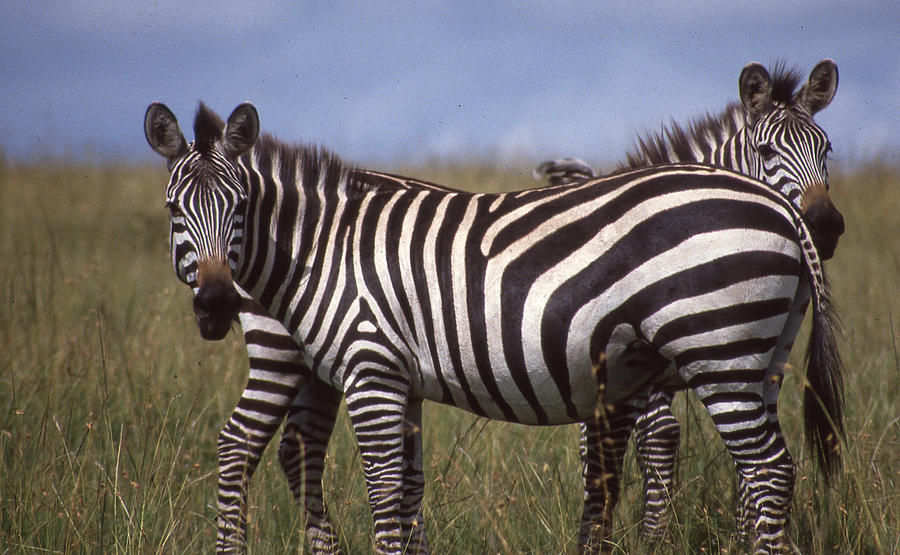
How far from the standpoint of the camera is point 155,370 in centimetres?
683

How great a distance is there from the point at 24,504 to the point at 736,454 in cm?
377

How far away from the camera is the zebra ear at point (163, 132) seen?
148 inches

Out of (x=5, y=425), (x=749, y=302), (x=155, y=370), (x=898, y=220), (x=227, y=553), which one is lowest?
(x=227, y=553)

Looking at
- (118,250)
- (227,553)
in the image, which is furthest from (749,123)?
(118,250)

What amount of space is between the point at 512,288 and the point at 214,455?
3684 millimetres

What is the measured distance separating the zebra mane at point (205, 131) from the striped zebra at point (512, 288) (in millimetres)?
11

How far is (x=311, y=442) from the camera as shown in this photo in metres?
4.50

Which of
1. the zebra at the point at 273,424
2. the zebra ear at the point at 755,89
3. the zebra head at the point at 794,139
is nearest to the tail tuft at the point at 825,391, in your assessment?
the zebra head at the point at 794,139

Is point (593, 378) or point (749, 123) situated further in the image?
point (749, 123)

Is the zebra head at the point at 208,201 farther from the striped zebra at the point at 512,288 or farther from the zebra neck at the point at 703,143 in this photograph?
the zebra neck at the point at 703,143

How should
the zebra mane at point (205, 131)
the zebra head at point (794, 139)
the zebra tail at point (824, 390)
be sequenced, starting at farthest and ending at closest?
the zebra head at point (794, 139) < the zebra mane at point (205, 131) < the zebra tail at point (824, 390)

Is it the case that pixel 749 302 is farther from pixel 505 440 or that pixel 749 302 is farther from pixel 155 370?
pixel 155 370

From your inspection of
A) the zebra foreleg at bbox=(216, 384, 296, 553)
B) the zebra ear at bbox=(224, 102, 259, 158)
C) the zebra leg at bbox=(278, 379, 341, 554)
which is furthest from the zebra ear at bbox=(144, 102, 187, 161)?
the zebra leg at bbox=(278, 379, 341, 554)

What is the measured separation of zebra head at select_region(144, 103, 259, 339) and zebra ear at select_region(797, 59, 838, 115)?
3.57m
